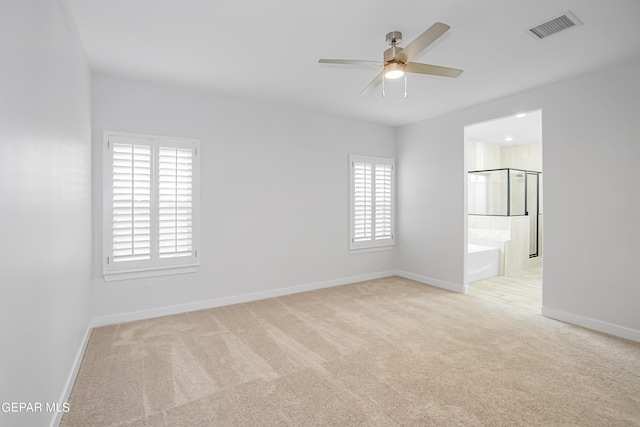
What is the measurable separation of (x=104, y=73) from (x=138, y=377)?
299 centimetres

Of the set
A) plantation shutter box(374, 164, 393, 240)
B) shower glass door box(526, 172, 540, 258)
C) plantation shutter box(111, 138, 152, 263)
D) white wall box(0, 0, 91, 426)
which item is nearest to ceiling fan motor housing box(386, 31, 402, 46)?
white wall box(0, 0, 91, 426)

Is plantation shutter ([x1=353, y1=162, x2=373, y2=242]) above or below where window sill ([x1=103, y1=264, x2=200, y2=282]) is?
above

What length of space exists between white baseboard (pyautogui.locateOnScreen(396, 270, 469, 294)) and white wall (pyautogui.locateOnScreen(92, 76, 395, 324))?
2.29ft

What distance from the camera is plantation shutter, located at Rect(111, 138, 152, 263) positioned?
3412 mm

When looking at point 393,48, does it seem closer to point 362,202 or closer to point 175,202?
point 175,202

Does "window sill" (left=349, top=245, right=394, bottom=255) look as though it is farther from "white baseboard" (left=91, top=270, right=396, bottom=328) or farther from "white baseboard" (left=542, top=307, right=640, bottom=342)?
"white baseboard" (left=542, top=307, right=640, bottom=342)

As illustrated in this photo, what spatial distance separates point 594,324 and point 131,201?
5106mm

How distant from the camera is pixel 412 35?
8.48 ft

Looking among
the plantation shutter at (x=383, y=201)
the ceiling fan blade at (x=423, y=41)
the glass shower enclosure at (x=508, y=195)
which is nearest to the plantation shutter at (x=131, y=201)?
the ceiling fan blade at (x=423, y=41)

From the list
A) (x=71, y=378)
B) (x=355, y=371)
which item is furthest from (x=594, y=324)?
(x=71, y=378)

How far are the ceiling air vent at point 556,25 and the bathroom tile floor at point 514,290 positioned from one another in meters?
3.06

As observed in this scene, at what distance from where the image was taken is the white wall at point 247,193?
3496 mm

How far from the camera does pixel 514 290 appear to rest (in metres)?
4.83

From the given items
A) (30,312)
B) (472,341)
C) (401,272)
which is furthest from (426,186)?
(30,312)
